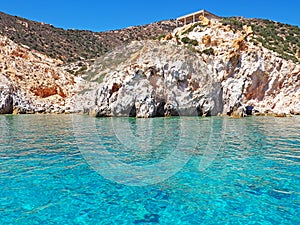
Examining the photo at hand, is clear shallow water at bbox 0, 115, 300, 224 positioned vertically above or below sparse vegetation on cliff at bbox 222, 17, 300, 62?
below

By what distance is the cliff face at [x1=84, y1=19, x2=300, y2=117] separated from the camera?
85.1 ft

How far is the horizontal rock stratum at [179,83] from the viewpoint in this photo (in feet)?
86.0

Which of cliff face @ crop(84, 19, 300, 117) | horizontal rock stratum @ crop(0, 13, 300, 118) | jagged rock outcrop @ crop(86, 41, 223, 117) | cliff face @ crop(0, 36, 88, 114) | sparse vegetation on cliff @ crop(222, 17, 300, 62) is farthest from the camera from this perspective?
sparse vegetation on cliff @ crop(222, 17, 300, 62)

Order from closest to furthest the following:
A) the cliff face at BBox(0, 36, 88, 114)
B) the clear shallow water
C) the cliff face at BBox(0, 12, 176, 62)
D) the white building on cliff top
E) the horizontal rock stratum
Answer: the clear shallow water, the horizontal rock stratum, the cliff face at BBox(0, 36, 88, 114), the white building on cliff top, the cliff face at BBox(0, 12, 176, 62)

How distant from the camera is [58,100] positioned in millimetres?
35438

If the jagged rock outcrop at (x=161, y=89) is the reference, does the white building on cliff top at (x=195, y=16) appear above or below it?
above

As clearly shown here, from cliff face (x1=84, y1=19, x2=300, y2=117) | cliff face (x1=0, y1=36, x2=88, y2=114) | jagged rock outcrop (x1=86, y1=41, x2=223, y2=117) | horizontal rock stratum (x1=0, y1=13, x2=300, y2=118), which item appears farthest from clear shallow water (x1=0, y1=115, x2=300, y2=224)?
cliff face (x1=0, y1=36, x2=88, y2=114)

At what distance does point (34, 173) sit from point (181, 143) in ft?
20.8

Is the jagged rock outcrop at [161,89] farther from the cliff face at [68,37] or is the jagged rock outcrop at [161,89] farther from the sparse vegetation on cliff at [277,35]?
the cliff face at [68,37]

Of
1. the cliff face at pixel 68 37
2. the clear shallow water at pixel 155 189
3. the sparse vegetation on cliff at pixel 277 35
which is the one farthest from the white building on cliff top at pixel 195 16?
the clear shallow water at pixel 155 189

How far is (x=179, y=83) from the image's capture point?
1078 inches

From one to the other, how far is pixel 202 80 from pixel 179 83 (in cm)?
267

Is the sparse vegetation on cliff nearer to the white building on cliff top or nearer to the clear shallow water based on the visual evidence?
the white building on cliff top

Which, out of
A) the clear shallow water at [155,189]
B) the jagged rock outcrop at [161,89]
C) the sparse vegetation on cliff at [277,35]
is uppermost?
the sparse vegetation on cliff at [277,35]
